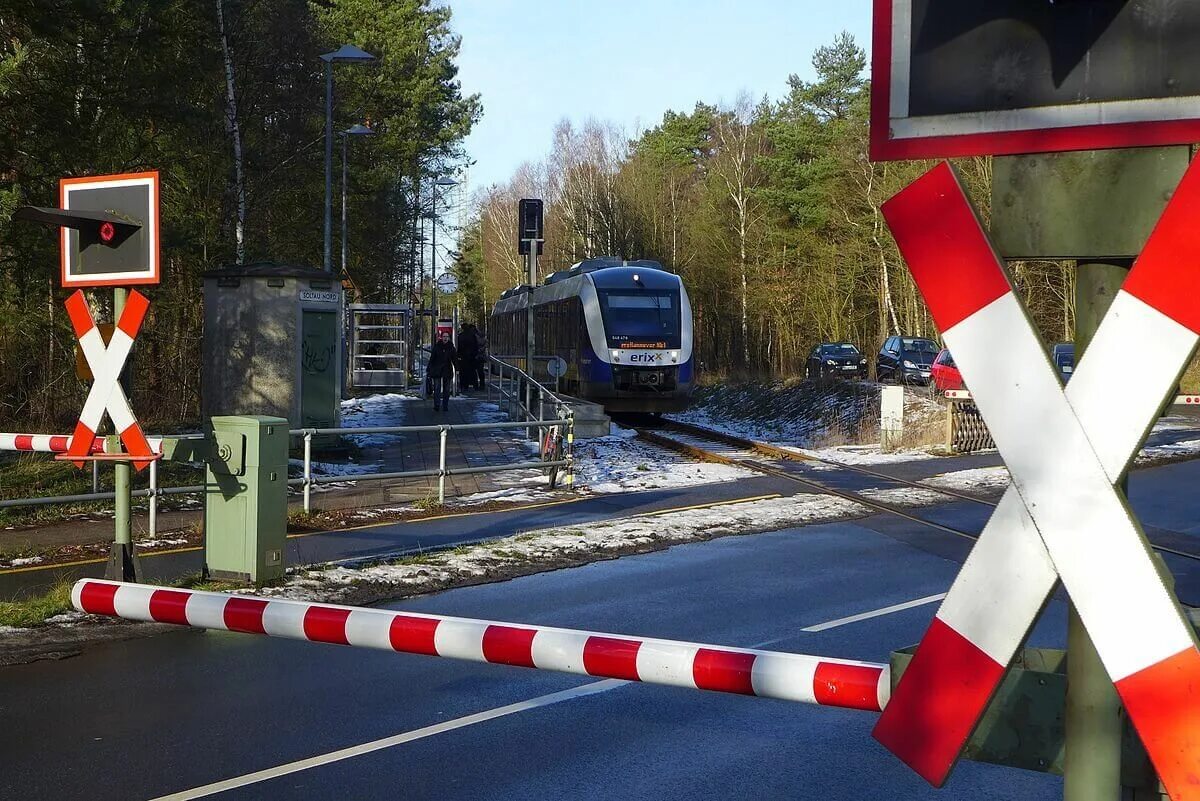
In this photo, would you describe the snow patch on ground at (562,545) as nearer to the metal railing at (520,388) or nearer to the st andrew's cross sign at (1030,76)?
the st andrew's cross sign at (1030,76)

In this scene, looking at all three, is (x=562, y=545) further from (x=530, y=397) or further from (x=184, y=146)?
(x=184, y=146)

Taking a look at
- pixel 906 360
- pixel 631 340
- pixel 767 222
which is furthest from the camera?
pixel 767 222

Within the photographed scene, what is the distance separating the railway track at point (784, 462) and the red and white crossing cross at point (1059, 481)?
981cm

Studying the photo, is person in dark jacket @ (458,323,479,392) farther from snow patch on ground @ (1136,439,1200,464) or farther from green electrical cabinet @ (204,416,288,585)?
green electrical cabinet @ (204,416,288,585)

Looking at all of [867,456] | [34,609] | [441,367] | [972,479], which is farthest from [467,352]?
[34,609]

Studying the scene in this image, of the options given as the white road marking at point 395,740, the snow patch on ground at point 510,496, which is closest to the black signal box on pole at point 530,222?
the snow patch on ground at point 510,496

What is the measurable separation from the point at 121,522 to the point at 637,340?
22.6 m

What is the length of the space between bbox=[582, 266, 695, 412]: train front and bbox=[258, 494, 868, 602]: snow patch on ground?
1428cm

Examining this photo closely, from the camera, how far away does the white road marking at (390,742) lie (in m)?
5.16

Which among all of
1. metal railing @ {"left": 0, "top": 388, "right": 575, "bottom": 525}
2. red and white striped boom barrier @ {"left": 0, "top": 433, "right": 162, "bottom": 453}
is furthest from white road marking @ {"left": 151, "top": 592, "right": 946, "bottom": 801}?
metal railing @ {"left": 0, "top": 388, "right": 575, "bottom": 525}

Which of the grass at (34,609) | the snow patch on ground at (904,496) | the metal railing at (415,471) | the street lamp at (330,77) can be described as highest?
the street lamp at (330,77)

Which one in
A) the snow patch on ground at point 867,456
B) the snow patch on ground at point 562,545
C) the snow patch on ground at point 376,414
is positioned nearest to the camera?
the snow patch on ground at point 562,545

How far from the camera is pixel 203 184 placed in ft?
102

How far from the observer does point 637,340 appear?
30.4 m
